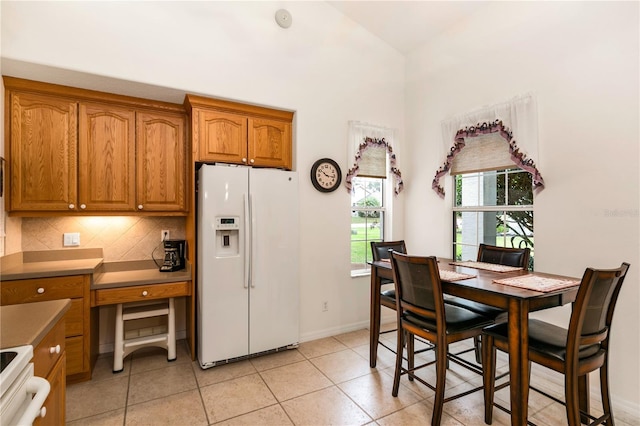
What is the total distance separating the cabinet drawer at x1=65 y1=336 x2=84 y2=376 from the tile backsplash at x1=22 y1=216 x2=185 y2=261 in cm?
85

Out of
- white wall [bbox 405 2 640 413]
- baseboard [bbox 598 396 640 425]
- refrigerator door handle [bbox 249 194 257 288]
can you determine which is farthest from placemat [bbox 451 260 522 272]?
refrigerator door handle [bbox 249 194 257 288]

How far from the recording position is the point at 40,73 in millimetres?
2469

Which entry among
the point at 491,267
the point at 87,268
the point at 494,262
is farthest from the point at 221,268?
the point at 494,262

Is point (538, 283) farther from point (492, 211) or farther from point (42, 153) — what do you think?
point (42, 153)

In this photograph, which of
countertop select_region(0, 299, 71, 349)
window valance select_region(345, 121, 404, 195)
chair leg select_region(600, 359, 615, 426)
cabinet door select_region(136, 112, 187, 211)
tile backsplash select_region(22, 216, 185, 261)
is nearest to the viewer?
countertop select_region(0, 299, 71, 349)

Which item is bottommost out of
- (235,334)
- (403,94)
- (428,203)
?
(235,334)

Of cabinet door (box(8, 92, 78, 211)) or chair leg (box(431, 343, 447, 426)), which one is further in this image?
cabinet door (box(8, 92, 78, 211))

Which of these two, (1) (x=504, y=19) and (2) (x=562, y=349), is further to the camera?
(1) (x=504, y=19)

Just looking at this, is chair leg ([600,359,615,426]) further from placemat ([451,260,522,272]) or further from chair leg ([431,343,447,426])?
chair leg ([431,343,447,426])

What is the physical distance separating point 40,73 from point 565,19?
13.6ft

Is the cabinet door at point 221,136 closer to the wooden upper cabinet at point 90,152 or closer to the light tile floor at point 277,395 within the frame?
the wooden upper cabinet at point 90,152

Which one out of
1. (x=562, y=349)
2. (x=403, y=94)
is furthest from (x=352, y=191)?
(x=562, y=349)

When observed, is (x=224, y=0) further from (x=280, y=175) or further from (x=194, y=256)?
(x=194, y=256)

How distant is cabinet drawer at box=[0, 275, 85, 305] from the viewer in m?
2.27
